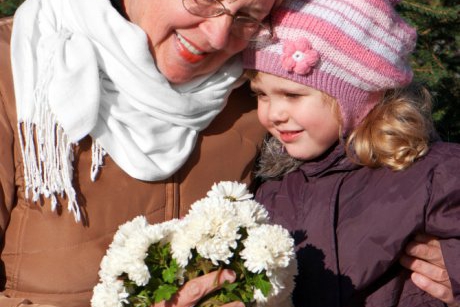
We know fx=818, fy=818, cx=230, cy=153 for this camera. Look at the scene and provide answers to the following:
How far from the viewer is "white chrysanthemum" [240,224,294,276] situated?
2.52 m

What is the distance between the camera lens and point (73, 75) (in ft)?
9.61

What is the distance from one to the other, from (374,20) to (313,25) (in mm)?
245

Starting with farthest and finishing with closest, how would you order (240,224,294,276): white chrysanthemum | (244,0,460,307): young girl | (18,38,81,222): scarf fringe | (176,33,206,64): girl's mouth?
(244,0,460,307): young girl < (176,33,206,64): girl's mouth < (18,38,81,222): scarf fringe < (240,224,294,276): white chrysanthemum

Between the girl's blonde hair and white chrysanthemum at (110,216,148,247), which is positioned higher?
white chrysanthemum at (110,216,148,247)

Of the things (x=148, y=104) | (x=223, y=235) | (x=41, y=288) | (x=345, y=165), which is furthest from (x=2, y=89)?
(x=345, y=165)

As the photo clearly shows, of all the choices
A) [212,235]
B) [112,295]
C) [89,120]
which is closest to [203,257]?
[212,235]

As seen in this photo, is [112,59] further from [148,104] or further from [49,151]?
[49,151]

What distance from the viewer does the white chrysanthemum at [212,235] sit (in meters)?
2.54

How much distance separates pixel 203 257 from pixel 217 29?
2.81ft

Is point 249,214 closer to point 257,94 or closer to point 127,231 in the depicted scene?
point 127,231

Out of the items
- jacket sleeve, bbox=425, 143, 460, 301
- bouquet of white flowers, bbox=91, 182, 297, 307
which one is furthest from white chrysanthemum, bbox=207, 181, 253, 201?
jacket sleeve, bbox=425, 143, 460, 301

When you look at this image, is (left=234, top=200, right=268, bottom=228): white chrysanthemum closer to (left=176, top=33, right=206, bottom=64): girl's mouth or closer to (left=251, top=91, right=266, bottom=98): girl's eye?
(left=176, top=33, right=206, bottom=64): girl's mouth

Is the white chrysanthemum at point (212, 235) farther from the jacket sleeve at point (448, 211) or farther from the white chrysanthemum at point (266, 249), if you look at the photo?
the jacket sleeve at point (448, 211)

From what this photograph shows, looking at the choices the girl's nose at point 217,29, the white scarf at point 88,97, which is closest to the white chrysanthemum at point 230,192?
the white scarf at point 88,97
